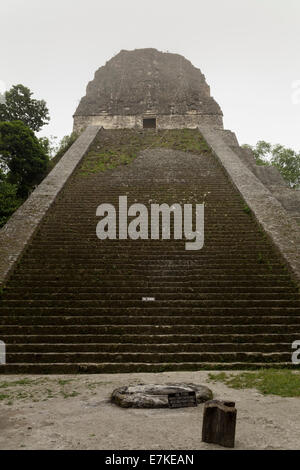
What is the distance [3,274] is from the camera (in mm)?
7168

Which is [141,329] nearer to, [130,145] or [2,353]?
[2,353]

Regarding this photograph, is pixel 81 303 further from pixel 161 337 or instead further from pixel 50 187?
pixel 50 187

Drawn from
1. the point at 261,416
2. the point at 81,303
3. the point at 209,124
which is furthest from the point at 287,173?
the point at 261,416

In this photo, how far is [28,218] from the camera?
9320 millimetres

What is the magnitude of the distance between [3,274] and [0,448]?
14.9ft

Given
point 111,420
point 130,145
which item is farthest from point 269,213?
point 130,145

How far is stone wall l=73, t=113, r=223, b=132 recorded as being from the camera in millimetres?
21438

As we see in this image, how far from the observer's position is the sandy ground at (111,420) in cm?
313

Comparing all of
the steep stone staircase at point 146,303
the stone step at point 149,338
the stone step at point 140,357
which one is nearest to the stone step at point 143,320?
the steep stone staircase at point 146,303

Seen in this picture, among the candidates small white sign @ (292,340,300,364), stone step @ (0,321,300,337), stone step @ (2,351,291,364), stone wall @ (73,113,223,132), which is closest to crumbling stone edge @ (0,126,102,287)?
stone step @ (0,321,300,337)

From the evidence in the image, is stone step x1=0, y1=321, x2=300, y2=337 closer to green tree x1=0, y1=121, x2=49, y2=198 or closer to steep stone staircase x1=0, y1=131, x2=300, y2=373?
steep stone staircase x1=0, y1=131, x2=300, y2=373

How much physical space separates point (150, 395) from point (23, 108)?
16602mm

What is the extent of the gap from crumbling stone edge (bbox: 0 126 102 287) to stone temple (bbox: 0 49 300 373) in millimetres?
36

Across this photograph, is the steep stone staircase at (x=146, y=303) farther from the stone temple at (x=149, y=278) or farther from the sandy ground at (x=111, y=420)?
the sandy ground at (x=111, y=420)
